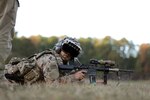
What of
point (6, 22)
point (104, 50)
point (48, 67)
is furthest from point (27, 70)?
point (104, 50)

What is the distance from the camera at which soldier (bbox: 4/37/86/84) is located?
34.2 ft

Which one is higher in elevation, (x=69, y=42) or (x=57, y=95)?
(x=69, y=42)

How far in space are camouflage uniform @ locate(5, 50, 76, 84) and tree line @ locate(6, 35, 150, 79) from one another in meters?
66.4

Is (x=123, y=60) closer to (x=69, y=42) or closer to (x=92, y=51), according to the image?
(x=92, y=51)

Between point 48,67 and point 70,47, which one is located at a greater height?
point 70,47

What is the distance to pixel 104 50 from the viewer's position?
316 ft

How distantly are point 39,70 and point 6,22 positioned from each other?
1.54m

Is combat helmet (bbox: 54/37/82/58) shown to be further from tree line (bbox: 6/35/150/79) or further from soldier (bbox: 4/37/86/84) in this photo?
tree line (bbox: 6/35/150/79)

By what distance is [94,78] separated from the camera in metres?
11.2

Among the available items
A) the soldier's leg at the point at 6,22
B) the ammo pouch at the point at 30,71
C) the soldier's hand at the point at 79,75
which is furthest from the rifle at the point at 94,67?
the soldier's leg at the point at 6,22

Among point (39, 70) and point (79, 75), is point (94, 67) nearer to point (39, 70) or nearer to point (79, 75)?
point (79, 75)

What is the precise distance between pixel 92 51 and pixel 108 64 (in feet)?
285

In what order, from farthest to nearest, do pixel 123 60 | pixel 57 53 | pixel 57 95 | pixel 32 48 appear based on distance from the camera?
pixel 32 48 < pixel 123 60 < pixel 57 53 < pixel 57 95

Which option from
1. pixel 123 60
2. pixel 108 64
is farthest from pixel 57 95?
pixel 123 60
